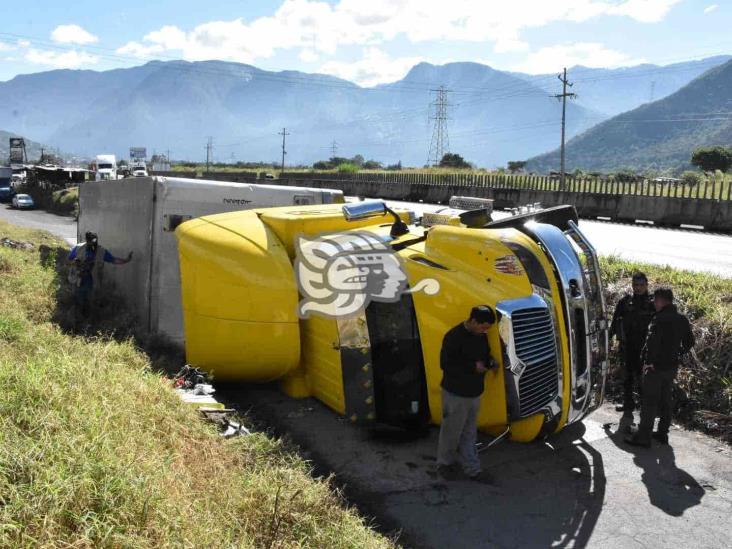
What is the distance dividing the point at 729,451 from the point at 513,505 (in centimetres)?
252

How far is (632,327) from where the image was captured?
21.8ft

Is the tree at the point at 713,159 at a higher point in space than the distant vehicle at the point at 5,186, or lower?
higher

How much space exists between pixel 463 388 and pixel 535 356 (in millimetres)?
629

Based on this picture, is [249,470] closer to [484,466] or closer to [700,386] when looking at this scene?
[484,466]

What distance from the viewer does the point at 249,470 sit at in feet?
16.2

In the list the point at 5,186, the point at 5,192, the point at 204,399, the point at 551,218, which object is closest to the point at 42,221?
the point at 5,192

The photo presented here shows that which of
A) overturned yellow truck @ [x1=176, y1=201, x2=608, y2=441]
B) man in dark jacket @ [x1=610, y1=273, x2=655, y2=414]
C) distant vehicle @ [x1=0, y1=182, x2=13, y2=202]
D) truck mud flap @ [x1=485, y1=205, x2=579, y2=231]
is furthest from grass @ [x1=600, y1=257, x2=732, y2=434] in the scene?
distant vehicle @ [x1=0, y1=182, x2=13, y2=202]

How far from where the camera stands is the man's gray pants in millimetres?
5133

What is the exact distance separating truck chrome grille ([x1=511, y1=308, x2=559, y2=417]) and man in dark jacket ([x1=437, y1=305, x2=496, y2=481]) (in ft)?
0.83

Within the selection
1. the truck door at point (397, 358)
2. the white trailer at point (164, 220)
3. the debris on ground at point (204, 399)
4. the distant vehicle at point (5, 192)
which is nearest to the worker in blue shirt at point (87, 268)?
the white trailer at point (164, 220)

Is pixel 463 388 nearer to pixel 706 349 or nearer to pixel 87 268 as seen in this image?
pixel 706 349

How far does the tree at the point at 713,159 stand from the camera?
71.3 meters

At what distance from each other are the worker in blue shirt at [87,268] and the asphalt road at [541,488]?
4496 mm

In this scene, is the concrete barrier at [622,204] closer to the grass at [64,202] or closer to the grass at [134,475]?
the grass at [134,475]
